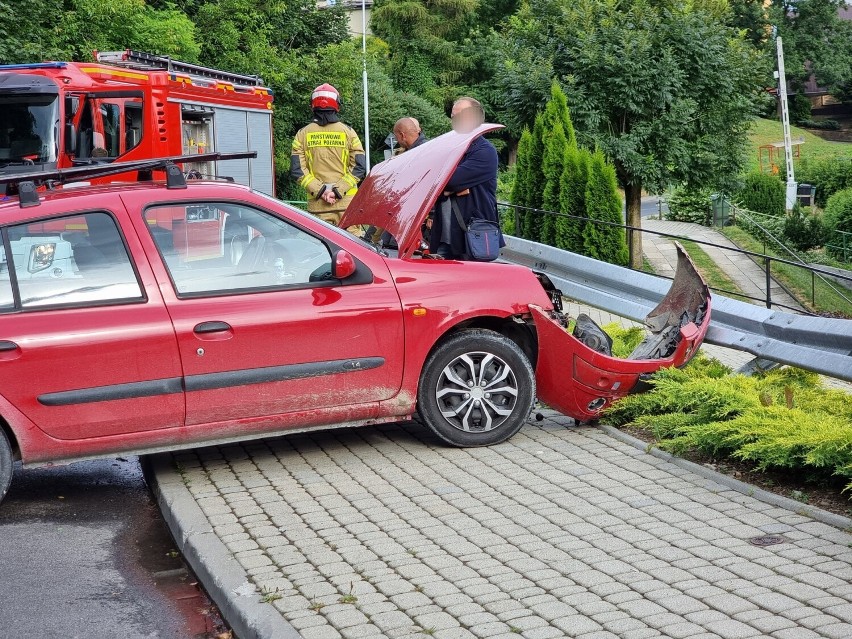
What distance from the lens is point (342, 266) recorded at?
637 cm

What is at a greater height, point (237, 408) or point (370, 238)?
point (370, 238)

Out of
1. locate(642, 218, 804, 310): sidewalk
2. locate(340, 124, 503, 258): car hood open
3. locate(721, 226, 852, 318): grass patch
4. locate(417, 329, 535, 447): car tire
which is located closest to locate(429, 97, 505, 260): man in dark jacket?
locate(340, 124, 503, 258): car hood open

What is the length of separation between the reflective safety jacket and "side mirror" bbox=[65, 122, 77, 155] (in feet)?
13.8

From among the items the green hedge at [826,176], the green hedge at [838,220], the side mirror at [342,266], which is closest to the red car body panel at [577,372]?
the side mirror at [342,266]

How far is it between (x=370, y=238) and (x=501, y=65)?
761 inches

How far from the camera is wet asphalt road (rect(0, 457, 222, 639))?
4.61 meters

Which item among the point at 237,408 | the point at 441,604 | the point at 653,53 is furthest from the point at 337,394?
the point at 653,53

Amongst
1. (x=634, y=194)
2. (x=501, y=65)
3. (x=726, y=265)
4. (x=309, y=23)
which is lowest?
(x=726, y=265)

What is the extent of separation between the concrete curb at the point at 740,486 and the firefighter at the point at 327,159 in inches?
189

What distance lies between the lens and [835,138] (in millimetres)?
95750

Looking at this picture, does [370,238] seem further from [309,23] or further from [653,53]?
[309,23]

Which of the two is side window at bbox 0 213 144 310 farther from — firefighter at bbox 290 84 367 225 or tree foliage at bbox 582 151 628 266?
tree foliage at bbox 582 151 628 266

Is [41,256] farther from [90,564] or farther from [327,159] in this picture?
[327,159]

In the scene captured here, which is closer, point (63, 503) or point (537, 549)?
point (537, 549)
